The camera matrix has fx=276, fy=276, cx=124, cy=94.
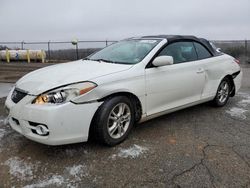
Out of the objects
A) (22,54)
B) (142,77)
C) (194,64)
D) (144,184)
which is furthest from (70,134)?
(22,54)

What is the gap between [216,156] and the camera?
3410 mm

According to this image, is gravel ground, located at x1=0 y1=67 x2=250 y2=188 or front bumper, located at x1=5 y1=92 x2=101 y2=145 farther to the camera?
front bumper, located at x1=5 y1=92 x2=101 y2=145

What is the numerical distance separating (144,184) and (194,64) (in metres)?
2.60

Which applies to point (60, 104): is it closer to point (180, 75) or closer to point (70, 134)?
point (70, 134)

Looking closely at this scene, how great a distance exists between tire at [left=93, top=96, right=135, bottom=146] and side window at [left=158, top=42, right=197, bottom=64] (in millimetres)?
1121

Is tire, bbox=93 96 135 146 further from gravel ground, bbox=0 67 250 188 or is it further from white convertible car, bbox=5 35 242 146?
gravel ground, bbox=0 67 250 188

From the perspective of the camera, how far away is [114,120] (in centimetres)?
363

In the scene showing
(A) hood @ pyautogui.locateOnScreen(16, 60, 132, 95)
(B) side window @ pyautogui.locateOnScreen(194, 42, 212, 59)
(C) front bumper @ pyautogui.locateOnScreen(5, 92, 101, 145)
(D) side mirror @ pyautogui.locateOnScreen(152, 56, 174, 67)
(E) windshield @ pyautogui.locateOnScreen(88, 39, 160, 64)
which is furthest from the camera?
(B) side window @ pyautogui.locateOnScreen(194, 42, 212, 59)

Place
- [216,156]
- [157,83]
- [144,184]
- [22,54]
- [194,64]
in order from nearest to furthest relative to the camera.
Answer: [144,184] → [216,156] → [157,83] → [194,64] → [22,54]

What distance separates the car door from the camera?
4008mm

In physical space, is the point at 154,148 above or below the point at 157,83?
below

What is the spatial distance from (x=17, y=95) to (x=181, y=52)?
2.71 meters

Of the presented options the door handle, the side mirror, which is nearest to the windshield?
the side mirror

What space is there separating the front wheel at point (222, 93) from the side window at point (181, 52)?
3.32ft
